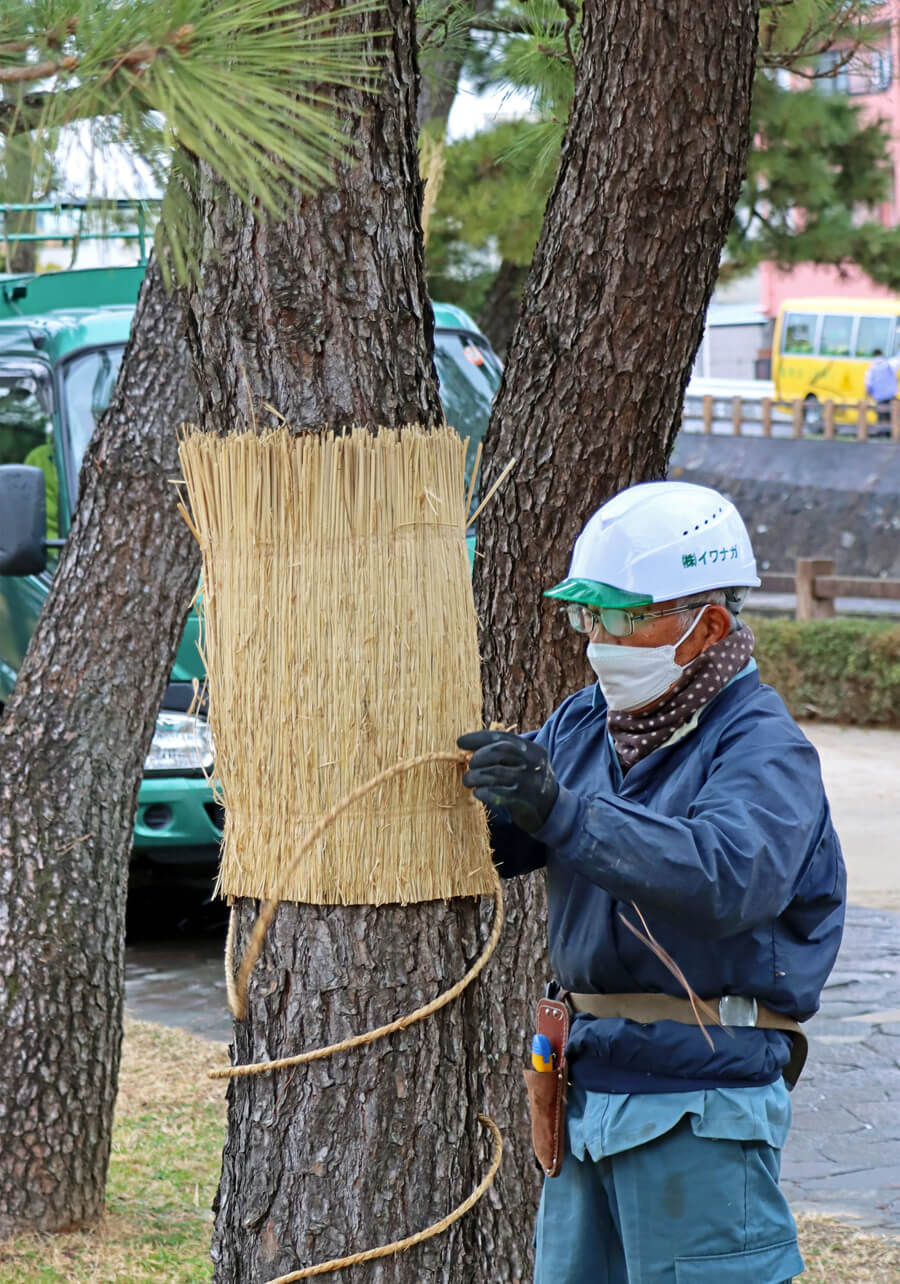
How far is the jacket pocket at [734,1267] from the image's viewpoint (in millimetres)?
2244

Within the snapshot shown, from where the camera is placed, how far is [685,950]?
87.6 inches

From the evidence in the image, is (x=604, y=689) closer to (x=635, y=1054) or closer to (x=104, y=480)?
(x=635, y=1054)

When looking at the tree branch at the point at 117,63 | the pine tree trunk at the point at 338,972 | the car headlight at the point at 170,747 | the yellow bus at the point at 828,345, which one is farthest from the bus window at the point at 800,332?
the tree branch at the point at 117,63

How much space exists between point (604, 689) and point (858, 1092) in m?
3.55

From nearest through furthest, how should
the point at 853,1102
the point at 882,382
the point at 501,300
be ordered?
1. the point at 853,1102
2. the point at 501,300
3. the point at 882,382

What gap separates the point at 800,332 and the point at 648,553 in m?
31.2

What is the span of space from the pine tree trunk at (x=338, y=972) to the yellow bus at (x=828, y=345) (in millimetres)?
28352

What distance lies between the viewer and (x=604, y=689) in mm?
2357

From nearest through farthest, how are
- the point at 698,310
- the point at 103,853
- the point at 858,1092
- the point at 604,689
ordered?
the point at 604,689 < the point at 698,310 < the point at 103,853 < the point at 858,1092

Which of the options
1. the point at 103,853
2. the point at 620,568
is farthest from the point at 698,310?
the point at 103,853

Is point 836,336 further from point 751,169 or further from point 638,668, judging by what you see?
point 638,668

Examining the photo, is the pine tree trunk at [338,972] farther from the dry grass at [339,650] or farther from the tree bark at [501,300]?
the tree bark at [501,300]

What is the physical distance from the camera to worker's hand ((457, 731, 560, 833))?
2025 millimetres

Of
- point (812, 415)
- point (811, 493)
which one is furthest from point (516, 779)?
point (812, 415)
